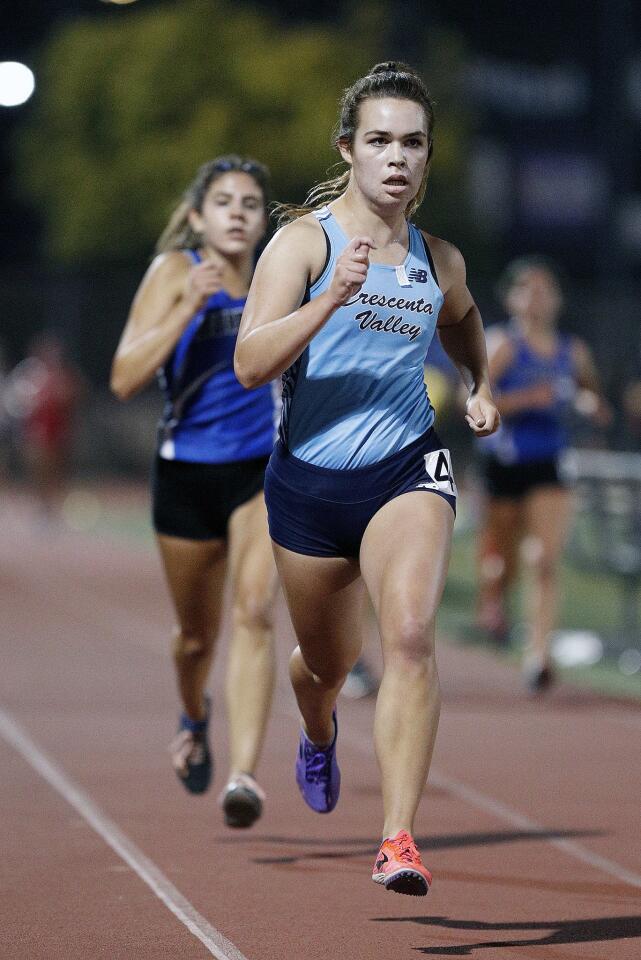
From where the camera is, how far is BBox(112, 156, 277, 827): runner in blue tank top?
6824 millimetres

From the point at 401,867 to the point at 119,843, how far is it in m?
2.12

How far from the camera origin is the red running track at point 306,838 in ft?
18.0

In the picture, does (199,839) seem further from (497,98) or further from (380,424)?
(497,98)

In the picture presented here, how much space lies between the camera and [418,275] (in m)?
5.40

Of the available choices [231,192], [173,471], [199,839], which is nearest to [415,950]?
[199,839]

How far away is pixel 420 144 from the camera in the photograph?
5344mm

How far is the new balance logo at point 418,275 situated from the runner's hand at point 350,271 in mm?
394

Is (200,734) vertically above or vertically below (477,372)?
below

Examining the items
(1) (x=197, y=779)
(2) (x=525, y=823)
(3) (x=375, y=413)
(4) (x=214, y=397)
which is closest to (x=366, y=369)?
(3) (x=375, y=413)

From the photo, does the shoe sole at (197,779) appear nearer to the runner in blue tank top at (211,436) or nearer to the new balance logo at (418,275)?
the runner in blue tank top at (211,436)

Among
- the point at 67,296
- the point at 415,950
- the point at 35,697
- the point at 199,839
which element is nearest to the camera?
the point at 415,950

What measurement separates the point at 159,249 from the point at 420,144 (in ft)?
7.10

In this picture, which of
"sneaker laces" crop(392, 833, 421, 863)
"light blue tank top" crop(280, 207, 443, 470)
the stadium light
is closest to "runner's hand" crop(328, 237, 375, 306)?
"light blue tank top" crop(280, 207, 443, 470)

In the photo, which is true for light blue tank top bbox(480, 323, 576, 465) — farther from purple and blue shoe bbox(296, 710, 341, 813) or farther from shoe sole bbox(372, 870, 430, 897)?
shoe sole bbox(372, 870, 430, 897)
